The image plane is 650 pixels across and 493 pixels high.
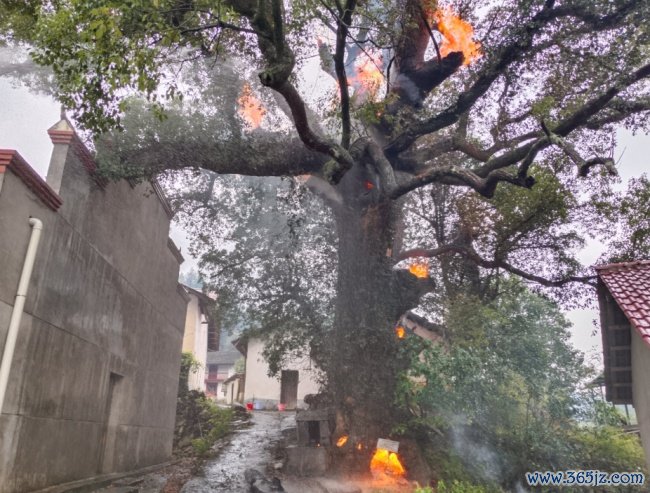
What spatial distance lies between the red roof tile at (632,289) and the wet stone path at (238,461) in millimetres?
9053

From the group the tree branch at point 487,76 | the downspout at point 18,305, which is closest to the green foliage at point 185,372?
the tree branch at point 487,76

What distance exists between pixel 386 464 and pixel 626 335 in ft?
20.8

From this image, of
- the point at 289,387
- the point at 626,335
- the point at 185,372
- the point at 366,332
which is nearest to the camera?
the point at 626,335

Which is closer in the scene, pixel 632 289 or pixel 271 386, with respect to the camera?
pixel 632 289

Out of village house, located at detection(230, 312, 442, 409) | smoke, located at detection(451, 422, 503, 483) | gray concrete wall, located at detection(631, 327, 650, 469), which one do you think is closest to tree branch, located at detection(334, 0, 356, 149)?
gray concrete wall, located at detection(631, 327, 650, 469)

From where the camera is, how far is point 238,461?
47.1 ft

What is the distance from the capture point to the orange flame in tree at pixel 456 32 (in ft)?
46.2

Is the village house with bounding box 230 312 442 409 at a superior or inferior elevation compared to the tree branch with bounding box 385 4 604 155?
inferior

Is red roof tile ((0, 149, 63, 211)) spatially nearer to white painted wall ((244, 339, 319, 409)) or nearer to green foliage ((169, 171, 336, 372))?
green foliage ((169, 171, 336, 372))

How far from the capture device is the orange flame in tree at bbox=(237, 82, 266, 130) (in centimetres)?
1441

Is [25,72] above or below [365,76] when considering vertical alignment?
below

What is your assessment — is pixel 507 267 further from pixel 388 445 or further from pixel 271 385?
pixel 271 385

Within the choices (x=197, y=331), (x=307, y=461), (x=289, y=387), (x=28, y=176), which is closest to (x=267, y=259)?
(x=307, y=461)

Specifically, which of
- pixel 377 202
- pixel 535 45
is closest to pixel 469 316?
pixel 377 202
